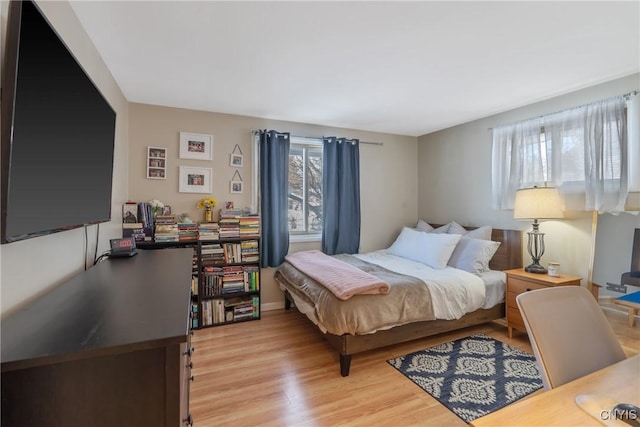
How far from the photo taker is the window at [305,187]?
3.84 meters

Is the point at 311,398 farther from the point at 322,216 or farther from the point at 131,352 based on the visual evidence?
the point at 322,216

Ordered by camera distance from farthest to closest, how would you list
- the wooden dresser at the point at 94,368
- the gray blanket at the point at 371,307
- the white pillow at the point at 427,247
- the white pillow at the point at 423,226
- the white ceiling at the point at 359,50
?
the white pillow at the point at 423,226 < the white pillow at the point at 427,247 < the gray blanket at the point at 371,307 < the white ceiling at the point at 359,50 < the wooden dresser at the point at 94,368

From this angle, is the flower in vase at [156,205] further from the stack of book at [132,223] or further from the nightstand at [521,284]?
the nightstand at [521,284]

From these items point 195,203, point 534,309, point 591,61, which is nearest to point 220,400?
point 534,309

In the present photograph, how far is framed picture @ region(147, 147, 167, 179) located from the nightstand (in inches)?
148

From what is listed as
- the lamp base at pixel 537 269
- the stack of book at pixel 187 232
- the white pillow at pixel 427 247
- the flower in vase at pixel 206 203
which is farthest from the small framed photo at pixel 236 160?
the lamp base at pixel 537 269

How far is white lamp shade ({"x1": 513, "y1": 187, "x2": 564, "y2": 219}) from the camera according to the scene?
8.48 feet

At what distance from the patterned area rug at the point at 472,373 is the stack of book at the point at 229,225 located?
202cm

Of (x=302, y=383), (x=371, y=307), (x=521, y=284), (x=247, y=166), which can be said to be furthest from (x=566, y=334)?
(x=247, y=166)

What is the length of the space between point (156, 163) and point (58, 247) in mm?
1924

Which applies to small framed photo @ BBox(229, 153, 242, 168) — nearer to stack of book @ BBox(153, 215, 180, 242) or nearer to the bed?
stack of book @ BBox(153, 215, 180, 242)

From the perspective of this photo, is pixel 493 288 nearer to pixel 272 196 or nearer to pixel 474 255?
pixel 474 255

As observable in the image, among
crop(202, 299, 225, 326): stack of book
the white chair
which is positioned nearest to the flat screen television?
the white chair

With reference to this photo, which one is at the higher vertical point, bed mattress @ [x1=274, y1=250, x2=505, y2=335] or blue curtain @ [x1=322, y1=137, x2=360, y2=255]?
blue curtain @ [x1=322, y1=137, x2=360, y2=255]
